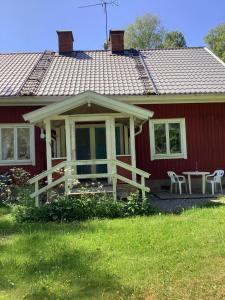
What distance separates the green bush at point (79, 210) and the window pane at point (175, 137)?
5526 mm

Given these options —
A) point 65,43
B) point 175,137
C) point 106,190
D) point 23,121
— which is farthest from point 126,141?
point 65,43

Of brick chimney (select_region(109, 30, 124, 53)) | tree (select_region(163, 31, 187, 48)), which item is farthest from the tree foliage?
brick chimney (select_region(109, 30, 124, 53))

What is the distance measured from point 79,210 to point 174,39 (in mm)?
39485

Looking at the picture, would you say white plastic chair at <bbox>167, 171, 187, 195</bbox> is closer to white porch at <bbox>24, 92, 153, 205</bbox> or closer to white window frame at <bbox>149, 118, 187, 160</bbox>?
white window frame at <bbox>149, 118, 187, 160</bbox>

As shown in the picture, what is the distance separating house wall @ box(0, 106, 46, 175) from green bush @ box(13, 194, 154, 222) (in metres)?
4.77

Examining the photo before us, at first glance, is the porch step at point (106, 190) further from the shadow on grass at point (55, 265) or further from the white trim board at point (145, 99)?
the white trim board at point (145, 99)

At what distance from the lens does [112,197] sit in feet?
34.0

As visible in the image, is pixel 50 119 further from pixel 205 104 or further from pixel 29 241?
pixel 205 104

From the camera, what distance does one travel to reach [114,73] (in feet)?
54.4

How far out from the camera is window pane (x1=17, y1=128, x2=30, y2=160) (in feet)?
48.6

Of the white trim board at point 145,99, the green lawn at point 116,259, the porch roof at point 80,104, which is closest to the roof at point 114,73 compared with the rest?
the white trim board at point 145,99

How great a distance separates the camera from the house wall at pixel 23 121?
1460cm

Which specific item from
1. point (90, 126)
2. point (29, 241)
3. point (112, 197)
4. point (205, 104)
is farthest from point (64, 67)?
point (29, 241)

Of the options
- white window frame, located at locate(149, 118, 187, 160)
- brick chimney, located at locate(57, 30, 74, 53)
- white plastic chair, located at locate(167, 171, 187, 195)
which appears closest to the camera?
white plastic chair, located at locate(167, 171, 187, 195)
